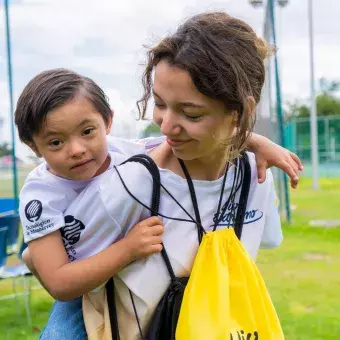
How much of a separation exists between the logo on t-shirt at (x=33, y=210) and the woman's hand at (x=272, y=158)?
61 cm

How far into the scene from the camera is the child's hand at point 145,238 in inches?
68.2

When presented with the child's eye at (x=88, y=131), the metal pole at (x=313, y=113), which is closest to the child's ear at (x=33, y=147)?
the child's eye at (x=88, y=131)

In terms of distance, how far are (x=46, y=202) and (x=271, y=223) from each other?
66 cm

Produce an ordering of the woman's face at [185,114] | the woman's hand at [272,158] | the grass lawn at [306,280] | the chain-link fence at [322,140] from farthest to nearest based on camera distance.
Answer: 1. the chain-link fence at [322,140]
2. the grass lawn at [306,280]
3. the woman's hand at [272,158]
4. the woman's face at [185,114]

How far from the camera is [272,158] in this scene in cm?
205

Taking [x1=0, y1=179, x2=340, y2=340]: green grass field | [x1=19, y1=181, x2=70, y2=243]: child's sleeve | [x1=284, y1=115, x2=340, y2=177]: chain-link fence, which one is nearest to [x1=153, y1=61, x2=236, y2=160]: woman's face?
A: [x1=19, y1=181, x2=70, y2=243]: child's sleeve

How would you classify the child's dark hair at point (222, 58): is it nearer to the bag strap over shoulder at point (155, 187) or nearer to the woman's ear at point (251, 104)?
the woman's ear at point (251, 104)

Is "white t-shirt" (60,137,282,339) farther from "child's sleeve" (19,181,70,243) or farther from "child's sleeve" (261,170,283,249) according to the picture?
"child's sleeve" (261,170,283,249)

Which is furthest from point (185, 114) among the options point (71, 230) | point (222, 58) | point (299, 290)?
point (299, 290)

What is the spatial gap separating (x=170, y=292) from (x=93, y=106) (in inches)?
20.7

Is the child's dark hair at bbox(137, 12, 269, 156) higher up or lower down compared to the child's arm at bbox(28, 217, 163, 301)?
higher up

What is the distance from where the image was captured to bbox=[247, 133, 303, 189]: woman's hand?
205cm

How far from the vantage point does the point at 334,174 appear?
31750 mm

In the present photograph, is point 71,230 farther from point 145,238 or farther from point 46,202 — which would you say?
point 145,238
